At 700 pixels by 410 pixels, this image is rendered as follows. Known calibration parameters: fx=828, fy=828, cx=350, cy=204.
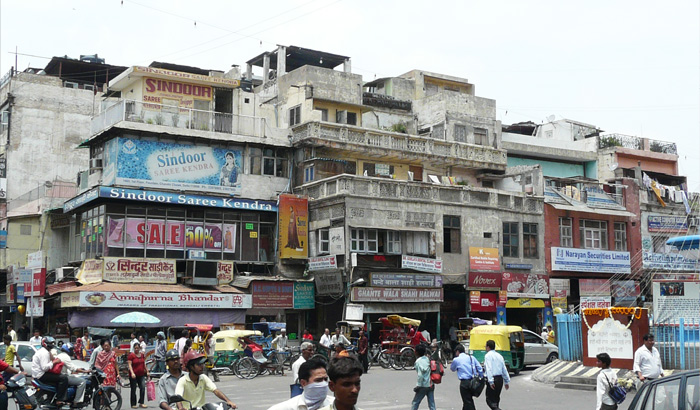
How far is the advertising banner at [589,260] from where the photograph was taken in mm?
42156

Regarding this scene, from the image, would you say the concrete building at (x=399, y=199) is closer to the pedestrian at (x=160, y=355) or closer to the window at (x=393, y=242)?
the window at (x=393, y=242)

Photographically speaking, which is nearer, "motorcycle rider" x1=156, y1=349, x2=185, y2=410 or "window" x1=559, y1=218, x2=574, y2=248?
"motorcycle rider" x1=156, y1=349, x2=185, y2=410

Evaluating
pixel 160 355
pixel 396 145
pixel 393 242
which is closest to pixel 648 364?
pixel 160 355

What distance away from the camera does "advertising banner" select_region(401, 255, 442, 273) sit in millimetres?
35938

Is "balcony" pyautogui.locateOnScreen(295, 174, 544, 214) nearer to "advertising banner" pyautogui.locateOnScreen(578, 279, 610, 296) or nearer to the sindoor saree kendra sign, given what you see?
the sindoor saree kendra sign

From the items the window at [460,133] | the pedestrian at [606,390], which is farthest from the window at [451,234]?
the pedestrian at [606,390]

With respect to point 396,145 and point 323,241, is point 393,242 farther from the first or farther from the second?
point 396,145

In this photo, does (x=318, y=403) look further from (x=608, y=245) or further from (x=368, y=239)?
(x=608, y=245)

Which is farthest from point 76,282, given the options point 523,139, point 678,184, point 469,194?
point 678,184

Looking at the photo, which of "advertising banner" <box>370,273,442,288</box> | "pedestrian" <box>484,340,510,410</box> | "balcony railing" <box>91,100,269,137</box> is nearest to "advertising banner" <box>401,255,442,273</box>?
"advertising banner" <box>370,273,442,288</box>

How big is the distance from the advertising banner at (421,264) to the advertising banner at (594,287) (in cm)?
962

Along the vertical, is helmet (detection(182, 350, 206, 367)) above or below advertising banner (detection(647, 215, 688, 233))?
below

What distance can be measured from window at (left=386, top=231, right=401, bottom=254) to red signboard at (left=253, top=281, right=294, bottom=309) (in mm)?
4627

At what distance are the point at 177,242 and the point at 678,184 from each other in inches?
1267
